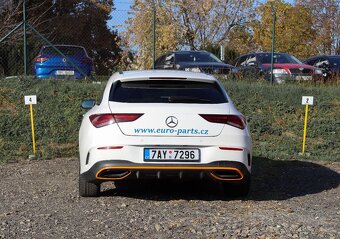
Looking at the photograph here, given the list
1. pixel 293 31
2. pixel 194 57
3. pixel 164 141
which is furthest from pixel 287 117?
pixel 293 31

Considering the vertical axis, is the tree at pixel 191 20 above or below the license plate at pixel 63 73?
above

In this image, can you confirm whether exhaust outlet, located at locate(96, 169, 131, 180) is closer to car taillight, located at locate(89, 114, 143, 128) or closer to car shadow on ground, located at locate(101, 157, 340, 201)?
car taillight, located at locate(89, 114, 143, 128)

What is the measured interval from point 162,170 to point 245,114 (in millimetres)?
7863

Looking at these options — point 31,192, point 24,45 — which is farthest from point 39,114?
point 31,192

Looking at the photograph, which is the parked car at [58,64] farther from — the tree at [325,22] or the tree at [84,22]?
the tree at [325,22]

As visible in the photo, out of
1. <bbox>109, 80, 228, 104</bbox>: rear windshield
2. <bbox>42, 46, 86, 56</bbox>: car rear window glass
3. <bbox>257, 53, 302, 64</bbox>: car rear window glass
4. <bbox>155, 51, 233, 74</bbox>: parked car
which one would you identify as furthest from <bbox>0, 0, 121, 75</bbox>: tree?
<bbox>109, 80, 228, 104</bbox>: rear windshield

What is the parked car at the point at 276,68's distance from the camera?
17.0 meters

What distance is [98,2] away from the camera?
128 feet

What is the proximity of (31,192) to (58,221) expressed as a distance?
71.6 inches

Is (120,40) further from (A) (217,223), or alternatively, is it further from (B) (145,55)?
(A) (217,223)

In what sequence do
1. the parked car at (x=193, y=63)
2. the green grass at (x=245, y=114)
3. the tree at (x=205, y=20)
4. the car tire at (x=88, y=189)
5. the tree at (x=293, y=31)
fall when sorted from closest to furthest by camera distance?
the car tire at (x=88, y=189), the green grass at (x=245, y=114), the parked car at (x=193, y=63), the tree at (x=205, y=20), the tree at (x=293, y=31)

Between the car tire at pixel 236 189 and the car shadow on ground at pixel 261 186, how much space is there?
0.22ft

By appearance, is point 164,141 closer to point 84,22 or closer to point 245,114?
point 245,114

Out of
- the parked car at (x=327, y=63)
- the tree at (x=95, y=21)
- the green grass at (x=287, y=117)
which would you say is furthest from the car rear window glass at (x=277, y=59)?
the tree at (x=95, y=21)
